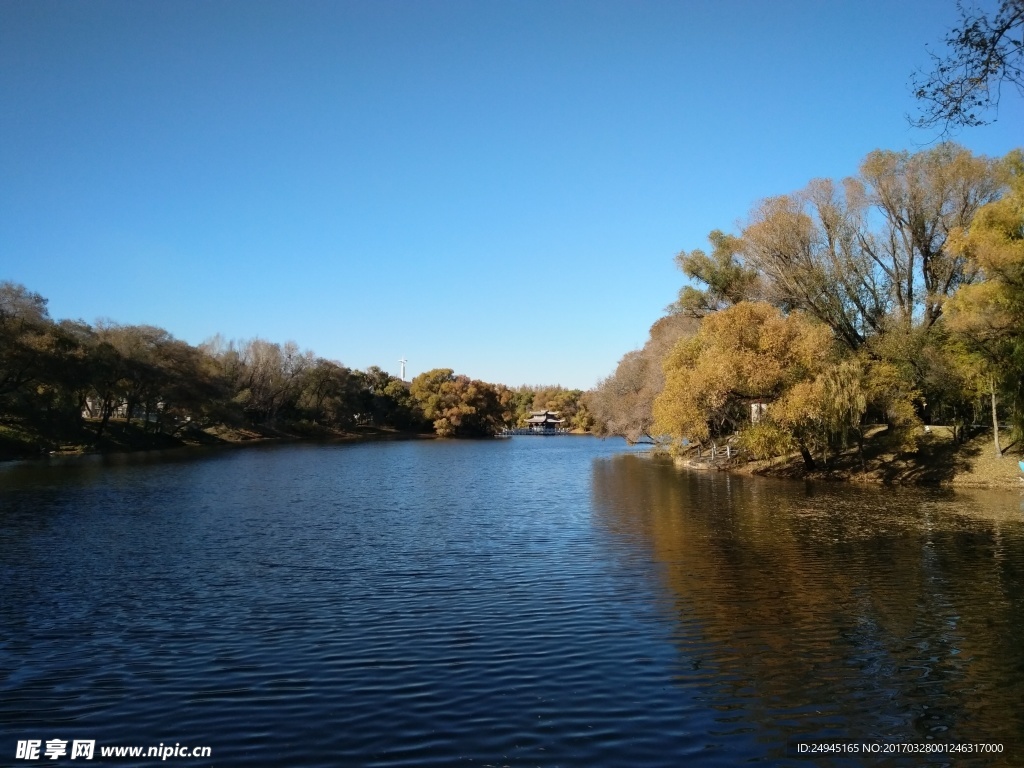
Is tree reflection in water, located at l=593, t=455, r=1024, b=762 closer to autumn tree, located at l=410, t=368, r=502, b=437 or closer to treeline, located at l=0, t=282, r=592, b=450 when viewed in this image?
treeline, located at l=0, t=282, r=592, b=450

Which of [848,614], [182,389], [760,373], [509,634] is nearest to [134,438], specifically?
[182,389]

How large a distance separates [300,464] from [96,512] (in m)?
26.1

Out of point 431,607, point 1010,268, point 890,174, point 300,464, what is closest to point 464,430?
point 300,464

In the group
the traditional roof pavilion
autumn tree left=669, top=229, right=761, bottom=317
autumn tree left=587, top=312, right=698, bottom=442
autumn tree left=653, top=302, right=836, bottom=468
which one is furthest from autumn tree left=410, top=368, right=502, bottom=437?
autumn tree left=653, top=302, right=836, bottom=468

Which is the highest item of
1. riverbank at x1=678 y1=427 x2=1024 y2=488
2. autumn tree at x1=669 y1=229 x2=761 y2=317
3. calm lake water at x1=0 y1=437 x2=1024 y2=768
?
autumn tree at x1=669 y1=229 x2=761 y2=317

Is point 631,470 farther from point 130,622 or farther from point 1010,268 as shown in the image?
point 130,622

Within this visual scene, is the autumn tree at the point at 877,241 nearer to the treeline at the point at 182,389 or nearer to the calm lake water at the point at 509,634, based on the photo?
the calm lake water at the point at 509,634

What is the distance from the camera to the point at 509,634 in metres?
11.3

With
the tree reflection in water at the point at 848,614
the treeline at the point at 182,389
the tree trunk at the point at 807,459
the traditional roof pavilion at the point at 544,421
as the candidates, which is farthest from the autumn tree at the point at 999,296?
the traditional roof pavilion at the point at 544,421

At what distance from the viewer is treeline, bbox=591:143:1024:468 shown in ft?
109

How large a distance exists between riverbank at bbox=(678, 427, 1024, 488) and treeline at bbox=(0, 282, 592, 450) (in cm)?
4895

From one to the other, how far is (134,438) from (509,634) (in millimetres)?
65902

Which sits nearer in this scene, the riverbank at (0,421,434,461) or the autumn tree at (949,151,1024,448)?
the autumn tree at (949,151,1024,448)

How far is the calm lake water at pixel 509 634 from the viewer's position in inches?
306
